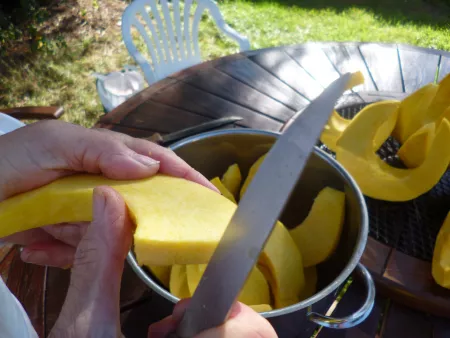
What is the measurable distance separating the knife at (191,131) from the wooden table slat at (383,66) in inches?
13.6

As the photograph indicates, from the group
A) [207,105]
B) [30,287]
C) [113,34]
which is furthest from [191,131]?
[113,34]

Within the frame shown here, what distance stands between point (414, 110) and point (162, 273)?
0.45 metres

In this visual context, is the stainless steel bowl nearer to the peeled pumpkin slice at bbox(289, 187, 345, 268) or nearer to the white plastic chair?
the peeled pumpkin slice at bbox(289, 187, 345, 268)

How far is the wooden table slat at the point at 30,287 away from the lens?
50 centimetres

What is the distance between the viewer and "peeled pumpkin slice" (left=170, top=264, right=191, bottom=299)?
1.46 feet

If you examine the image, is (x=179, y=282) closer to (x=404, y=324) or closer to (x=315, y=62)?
(x=404, y=324)

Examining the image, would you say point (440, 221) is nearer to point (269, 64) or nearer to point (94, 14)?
point (269, 64)

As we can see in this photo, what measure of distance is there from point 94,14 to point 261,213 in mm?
2405

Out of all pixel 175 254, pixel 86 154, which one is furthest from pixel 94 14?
pixel 175 254

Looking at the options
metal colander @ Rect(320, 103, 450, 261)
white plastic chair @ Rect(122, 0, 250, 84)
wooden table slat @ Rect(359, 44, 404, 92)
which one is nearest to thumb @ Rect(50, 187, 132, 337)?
metal colander @ Rect(320, 103, 450, 261)

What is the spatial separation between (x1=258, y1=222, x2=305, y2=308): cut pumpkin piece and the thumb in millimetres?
156

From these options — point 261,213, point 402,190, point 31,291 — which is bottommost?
point 31,291

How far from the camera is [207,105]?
82cm

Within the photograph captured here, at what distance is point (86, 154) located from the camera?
49 cm
